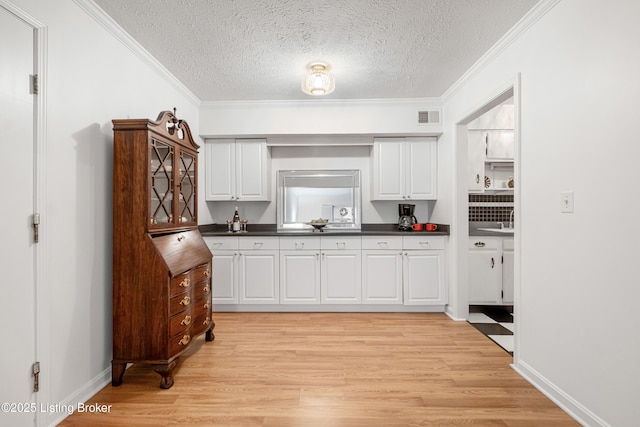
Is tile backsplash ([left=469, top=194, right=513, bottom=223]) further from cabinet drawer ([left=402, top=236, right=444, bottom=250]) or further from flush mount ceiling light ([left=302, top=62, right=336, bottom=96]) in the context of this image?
flush mount ceiling light ([left=302, top=62, right=336, bottom=96])

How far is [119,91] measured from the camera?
8.09 feet

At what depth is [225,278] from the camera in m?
3.86

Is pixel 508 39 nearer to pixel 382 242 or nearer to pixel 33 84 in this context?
pixel 382 242

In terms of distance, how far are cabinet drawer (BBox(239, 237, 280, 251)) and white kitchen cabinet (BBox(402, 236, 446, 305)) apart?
1549 millimetres

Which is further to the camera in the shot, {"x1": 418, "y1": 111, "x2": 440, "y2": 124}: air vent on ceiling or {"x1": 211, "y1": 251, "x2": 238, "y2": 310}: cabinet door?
{"x1": 418, "y1": 111, "x2": 440, "y2": 124}: air vent on ceiling

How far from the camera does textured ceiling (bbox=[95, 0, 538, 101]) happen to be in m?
2.17

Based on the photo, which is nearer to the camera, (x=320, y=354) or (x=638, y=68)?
(x=638, y=68)

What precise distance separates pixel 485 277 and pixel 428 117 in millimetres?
2052

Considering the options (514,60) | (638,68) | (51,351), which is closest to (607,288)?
(638,68)

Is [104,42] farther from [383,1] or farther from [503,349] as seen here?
[503,349]

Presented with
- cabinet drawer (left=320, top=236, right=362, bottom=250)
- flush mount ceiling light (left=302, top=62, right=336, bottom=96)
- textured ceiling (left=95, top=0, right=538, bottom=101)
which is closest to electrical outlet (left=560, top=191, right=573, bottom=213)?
textured ceiling (left=95, top=0, right=538, bottom=101)

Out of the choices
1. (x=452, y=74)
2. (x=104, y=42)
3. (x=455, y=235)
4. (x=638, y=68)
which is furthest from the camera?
(x=455, y=235)

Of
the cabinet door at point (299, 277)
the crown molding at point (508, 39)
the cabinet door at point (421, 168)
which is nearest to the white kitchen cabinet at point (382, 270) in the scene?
the cabinet door at point (299, 277)

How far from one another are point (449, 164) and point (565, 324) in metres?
2.20
